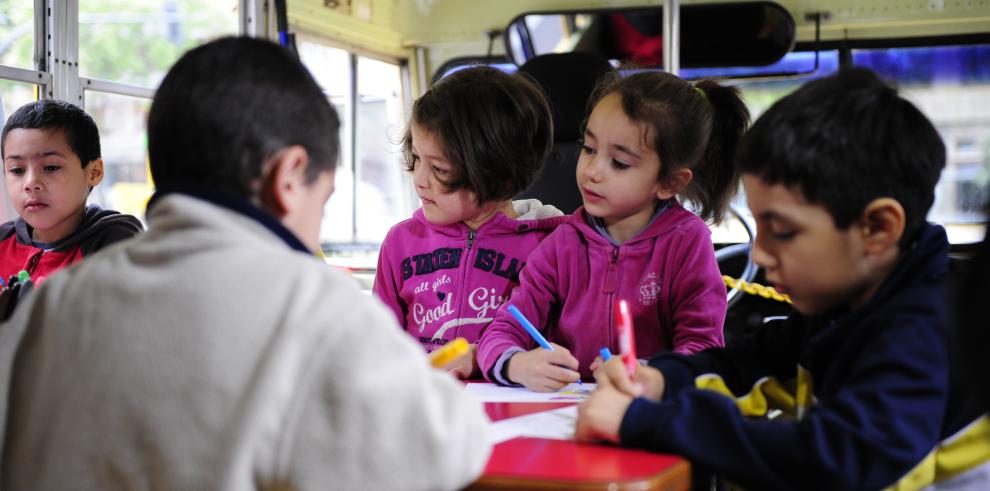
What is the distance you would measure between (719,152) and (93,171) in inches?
61.0

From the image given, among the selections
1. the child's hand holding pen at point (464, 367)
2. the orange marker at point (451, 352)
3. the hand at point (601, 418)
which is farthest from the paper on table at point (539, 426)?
the child's hand holding pen at point (464, 367)

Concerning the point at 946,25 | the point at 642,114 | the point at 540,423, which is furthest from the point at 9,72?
the point at 946,25

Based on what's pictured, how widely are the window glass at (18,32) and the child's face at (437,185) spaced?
4.92ft

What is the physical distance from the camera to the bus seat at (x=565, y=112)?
251cm

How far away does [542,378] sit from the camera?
53.4 inches

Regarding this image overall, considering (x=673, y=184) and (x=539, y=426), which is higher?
(x=673, y=184)

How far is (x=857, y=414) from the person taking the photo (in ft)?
2.96

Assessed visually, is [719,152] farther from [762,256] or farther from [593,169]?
[762,256]

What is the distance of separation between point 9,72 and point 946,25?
3.51 metres

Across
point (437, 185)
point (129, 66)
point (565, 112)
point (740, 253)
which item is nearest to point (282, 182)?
point (437, 185)

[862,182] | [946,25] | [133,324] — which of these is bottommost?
[133,324]

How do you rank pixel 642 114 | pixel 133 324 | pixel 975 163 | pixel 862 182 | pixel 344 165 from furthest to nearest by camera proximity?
pixel 344 165 < pixel 975 163 < pixel 642 114 < pixel 862 182 < pixel 133 324

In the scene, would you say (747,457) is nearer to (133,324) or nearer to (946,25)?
(133,324)

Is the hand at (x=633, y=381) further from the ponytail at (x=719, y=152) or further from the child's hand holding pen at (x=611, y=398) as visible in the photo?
the ponytail at (x=719, y=152)
